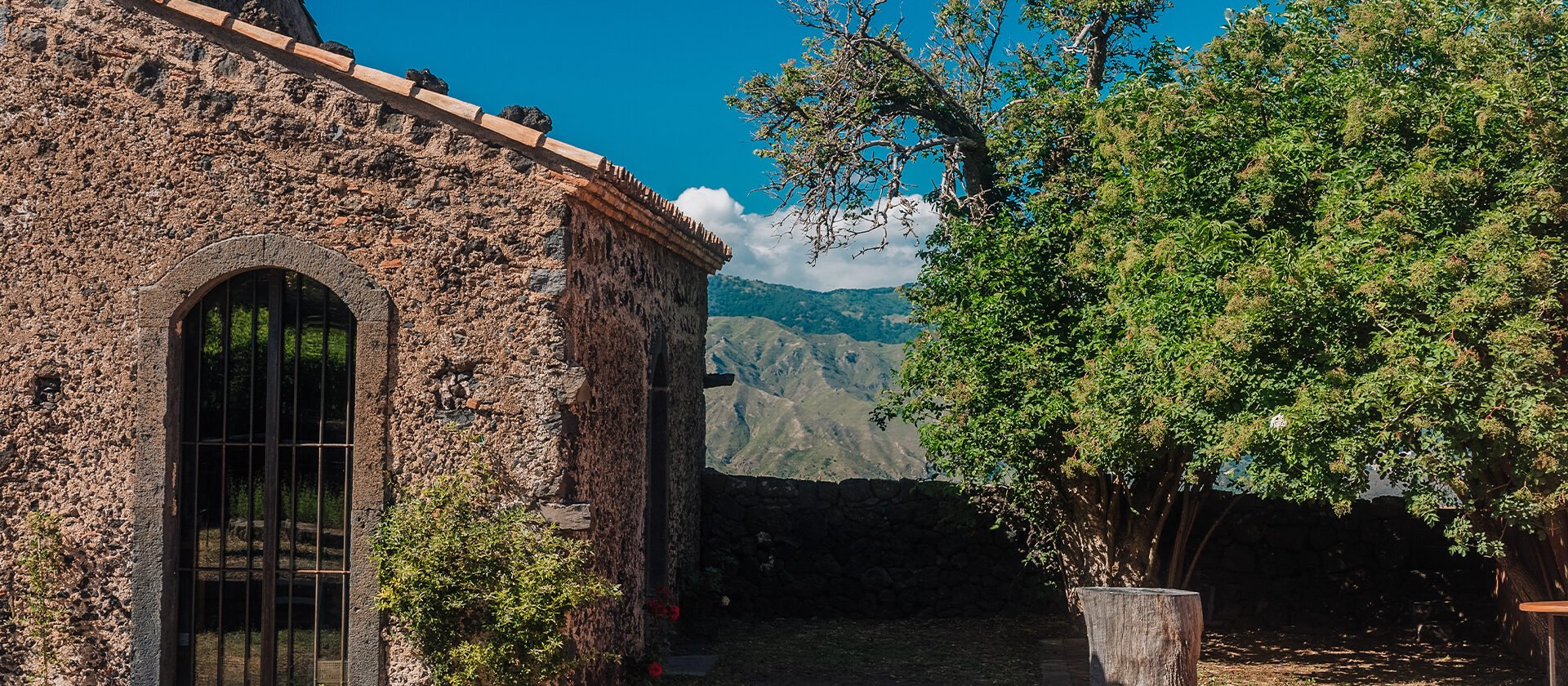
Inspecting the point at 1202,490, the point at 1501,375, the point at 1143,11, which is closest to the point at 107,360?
the point at 1501,375

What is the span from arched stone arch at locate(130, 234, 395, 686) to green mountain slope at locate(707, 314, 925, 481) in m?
59.3

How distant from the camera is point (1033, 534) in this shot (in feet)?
42.0

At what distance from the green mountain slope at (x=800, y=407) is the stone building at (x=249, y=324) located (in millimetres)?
59204

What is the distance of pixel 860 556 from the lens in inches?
532

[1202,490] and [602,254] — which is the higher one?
[602,254]

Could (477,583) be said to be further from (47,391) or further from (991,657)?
(991,657)

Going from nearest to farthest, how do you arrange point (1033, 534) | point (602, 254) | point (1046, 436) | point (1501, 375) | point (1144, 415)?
point (1501, 375)
point (602, 254)
point (1144, 415)
point (1046, 436)
point (1033, 534)

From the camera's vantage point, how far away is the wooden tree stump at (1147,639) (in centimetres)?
612

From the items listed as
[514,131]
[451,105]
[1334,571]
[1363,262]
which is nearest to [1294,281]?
[1363,262]

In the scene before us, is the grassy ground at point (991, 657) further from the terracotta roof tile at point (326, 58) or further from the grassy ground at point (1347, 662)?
the terracotta roof tile at point (326, 58)

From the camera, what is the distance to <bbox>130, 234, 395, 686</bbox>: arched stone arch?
7.56m

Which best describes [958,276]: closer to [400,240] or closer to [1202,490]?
[1202,490]

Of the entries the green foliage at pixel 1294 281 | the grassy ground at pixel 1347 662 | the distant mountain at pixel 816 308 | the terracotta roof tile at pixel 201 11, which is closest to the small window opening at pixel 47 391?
the terracotta roof tile at pixel 201 11

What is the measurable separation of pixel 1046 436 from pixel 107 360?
7364mm
